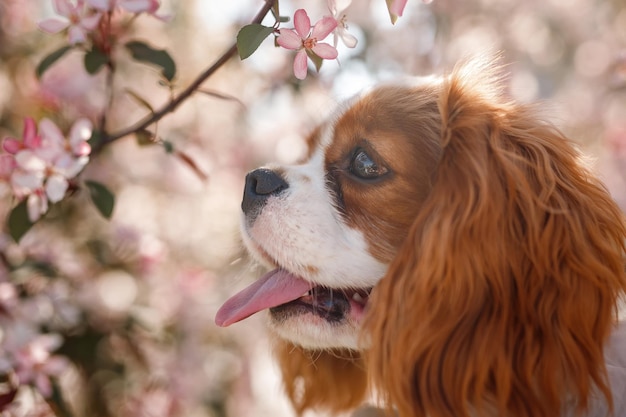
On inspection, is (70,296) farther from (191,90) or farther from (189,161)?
(191,90)

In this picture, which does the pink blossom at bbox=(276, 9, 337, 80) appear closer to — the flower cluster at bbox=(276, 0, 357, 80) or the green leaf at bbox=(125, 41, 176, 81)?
the flower cluster at bbox=(276, 0, 357, 80)

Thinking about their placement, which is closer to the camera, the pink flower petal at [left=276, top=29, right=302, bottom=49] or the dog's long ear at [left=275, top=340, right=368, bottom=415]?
the pink flower petal at [left=276, top=29, right=302, bottom=49]

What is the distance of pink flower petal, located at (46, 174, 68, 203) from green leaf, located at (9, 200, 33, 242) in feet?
0.26

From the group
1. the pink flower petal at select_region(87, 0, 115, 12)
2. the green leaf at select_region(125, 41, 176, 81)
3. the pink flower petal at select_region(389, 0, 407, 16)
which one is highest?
the pink flower petal at select_region(389, 0, 407, 16)

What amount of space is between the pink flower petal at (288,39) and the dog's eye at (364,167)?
0.93 feet

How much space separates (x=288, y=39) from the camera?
1.29 meters

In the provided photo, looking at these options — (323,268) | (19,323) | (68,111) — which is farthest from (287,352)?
(68,111)

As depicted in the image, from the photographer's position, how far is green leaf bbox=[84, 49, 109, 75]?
1.54 m

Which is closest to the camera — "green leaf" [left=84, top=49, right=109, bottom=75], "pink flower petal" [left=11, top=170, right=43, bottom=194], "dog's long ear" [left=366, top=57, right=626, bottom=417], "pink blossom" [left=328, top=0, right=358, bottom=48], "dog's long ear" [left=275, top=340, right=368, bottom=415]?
"dog's long ear" [left=366, top=57, right=626, bottom=417]

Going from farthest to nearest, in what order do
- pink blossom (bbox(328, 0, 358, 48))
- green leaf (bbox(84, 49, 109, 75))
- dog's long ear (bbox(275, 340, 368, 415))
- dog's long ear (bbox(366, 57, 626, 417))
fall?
dog's long ear (bbox(275, 340, 368, 415)) < green leaf (bbox(84, 49, 109, 75)) < pink blossom (bbox(328, 0, 358, 48)) < dog's long ear (bbox(366, 57, 626, 417))

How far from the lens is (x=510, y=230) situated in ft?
4.19

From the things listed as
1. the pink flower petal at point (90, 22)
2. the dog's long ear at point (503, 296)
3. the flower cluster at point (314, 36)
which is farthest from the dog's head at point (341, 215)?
the pink flower petal at point (90, 22)

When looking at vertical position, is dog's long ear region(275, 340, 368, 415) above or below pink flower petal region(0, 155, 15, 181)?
below

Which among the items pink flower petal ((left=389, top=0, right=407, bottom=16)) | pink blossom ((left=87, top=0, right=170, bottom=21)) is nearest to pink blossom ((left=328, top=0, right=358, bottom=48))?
pink flower petal ((left=389, top=0, right=407, bottom=16))
